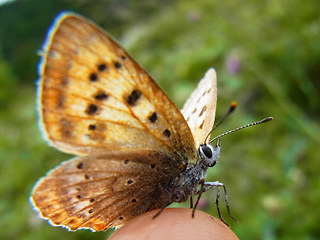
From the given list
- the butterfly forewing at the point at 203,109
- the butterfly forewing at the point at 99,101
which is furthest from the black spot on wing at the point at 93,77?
the butterfly forewing at the point at 203,109

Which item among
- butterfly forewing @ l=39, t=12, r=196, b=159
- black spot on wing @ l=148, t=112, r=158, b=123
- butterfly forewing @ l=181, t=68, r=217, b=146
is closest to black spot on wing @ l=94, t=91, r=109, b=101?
butterfly forewing @ l=39, t=12, r=196, b=159

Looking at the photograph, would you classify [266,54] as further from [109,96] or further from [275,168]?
[109,96]

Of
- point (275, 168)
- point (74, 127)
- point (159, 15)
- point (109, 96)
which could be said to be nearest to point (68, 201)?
point (74, 127)

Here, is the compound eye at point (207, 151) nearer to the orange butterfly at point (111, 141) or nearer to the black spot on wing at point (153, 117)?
the orange butterfly at point (111, 141)

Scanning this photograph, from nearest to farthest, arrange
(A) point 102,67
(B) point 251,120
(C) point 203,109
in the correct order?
(A) point 102,67, (C) point 203,109, (B) point 251,120

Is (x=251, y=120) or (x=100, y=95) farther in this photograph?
(x=251, y=120)

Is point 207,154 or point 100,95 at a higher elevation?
point 100,95

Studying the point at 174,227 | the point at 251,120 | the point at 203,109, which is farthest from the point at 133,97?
the point at 251,120

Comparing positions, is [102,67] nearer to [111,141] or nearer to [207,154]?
[111,141]

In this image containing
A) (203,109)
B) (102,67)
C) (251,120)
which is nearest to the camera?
(102,67)
